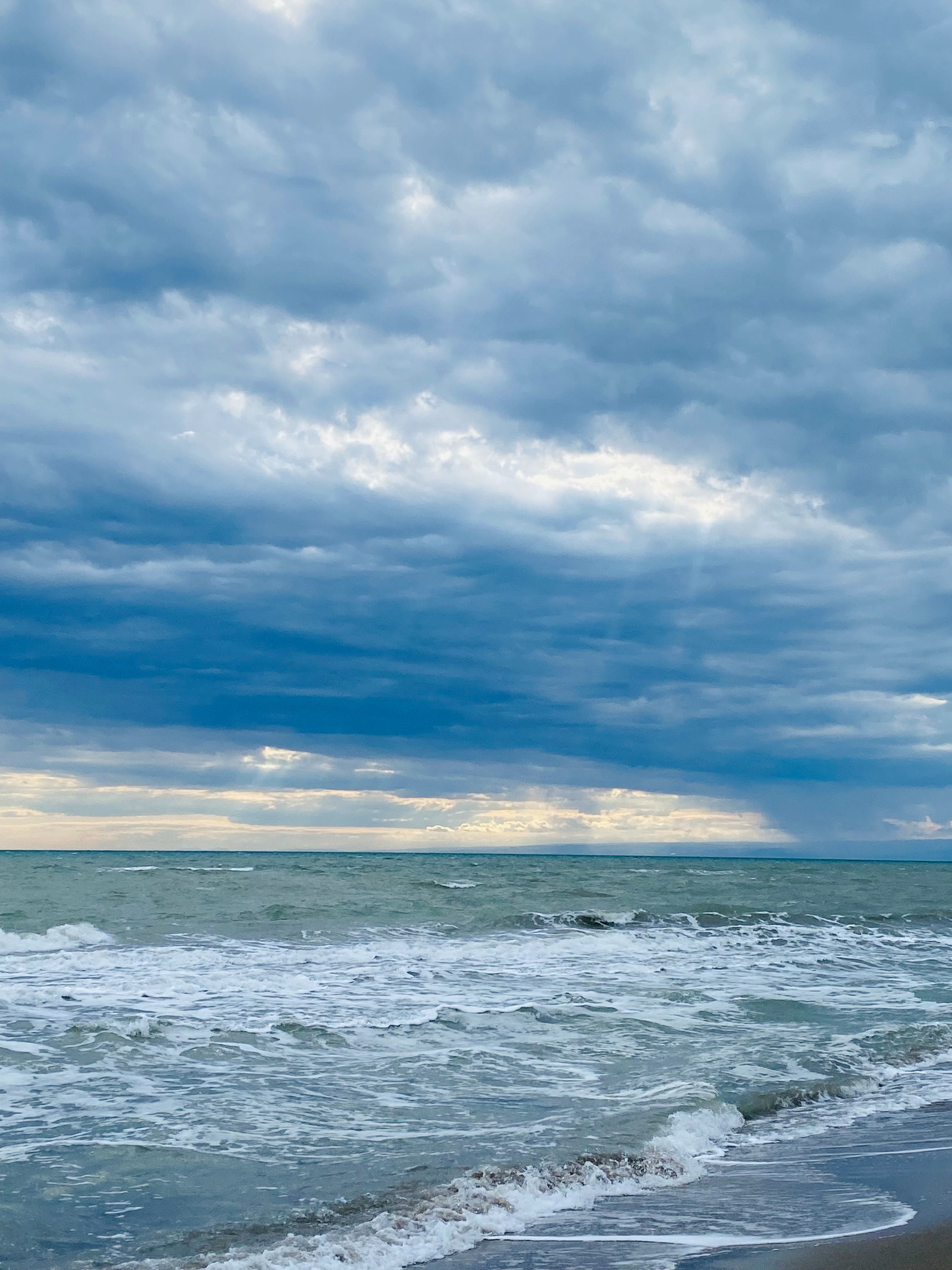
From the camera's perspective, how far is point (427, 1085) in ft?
31.3

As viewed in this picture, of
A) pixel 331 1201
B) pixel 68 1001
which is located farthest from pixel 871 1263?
pixel 68 1001

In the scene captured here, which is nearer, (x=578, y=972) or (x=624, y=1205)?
(x=624, y=1205)

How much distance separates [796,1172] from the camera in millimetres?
7020

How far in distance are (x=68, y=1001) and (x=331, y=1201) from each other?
28.6 ft

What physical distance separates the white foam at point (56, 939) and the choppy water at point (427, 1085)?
110mm

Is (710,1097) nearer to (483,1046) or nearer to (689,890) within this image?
(483,1046)

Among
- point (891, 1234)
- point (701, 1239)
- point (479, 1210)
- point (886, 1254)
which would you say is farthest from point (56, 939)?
point (886, 1254)

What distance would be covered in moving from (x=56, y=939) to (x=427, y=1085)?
1544 cm


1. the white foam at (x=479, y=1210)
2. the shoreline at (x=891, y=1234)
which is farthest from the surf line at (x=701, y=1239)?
the white foam at (x=479, y=1210)

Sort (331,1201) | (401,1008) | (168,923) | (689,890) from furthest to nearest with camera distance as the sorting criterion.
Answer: (689,890) → (168,923) → (401,1008) → (331,1201)

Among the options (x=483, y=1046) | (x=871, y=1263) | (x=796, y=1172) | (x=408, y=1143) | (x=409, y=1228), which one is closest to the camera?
(x=871, y=1263)

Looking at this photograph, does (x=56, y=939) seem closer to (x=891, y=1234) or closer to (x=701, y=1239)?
(x=701, y=1239)

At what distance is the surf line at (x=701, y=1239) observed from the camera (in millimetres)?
5469

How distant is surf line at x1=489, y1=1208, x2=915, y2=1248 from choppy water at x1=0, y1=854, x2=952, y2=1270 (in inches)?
1.9
